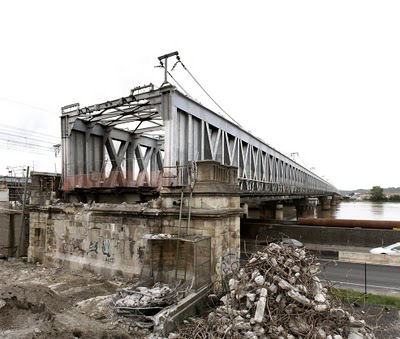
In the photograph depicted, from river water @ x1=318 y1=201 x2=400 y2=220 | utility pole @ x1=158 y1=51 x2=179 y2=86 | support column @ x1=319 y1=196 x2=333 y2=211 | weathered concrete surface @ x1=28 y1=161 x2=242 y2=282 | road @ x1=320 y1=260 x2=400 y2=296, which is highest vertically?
utility pole @ x1=158 y1=51 x2=179 y2=86

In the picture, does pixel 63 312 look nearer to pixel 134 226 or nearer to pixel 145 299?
pixel 145 299

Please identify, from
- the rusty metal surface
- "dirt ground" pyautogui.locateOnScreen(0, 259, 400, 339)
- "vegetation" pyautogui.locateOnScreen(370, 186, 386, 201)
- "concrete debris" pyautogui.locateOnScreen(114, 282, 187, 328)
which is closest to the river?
the rusty metal surface

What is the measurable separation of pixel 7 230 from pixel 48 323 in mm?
14606

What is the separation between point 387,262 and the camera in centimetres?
1580

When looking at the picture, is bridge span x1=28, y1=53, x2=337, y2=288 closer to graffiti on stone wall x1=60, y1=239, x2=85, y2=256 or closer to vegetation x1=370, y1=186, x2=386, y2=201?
graffiti on stone wall x1=60, y1=239, x2=85, y2=256

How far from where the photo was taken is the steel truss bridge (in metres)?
12.3

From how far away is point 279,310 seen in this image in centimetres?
658

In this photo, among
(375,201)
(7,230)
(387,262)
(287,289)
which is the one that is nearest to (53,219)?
(7,230)

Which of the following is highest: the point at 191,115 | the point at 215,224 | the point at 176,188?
the point at 191,115

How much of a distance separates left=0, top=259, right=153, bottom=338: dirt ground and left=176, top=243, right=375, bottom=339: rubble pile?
205 centimetres

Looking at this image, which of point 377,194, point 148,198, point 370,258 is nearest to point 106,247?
point 148,198

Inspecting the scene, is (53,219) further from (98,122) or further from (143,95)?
(143,95)

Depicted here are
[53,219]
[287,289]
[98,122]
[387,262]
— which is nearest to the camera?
[287,289]

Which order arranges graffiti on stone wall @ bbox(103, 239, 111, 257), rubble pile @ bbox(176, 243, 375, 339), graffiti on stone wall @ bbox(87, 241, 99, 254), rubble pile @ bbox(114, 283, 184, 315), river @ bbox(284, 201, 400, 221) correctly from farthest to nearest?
1. river @ bbox(284, 201, 400, 221)
2. graffiti on stone wall @ bbox(87, 241, 99, 254)
3. graffiti on stone wall @ bbox(103, 239, 111, 257)
4. rubble pile @ bbox(114, 283, 184, 315)
5. rubble pile @ bbox(176, 243, 375, 339)
